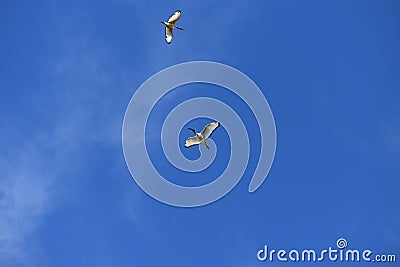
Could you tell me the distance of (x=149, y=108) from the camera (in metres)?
8.00

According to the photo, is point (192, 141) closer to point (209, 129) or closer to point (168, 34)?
point (209, 129)

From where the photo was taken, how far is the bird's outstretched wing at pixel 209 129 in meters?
7.95

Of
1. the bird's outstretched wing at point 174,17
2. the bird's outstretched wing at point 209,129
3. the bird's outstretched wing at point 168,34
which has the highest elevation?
the bird's outstretched wing at point 174,17

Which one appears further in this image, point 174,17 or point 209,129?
point 209,129

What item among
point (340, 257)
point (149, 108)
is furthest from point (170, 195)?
point (340, 257)

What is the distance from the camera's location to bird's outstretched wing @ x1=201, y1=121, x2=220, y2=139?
795 centimetres

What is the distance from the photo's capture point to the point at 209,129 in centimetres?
796

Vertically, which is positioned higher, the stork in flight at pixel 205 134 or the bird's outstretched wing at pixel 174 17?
the bird's outstretched wing at pixel 174 17

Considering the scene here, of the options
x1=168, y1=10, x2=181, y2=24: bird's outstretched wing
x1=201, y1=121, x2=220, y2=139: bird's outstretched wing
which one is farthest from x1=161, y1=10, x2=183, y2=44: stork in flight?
x1=201, y1=121, x2=220, y2=139: bird's outstretched wing

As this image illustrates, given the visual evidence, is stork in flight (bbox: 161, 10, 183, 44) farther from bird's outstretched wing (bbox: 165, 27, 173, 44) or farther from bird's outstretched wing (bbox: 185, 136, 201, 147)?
bird's outstretched wing (bbox: 185, 136, 201, 147)

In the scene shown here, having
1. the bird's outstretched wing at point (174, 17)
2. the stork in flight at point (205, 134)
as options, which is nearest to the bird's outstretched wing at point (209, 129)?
the stork in flight at point (205, 134)

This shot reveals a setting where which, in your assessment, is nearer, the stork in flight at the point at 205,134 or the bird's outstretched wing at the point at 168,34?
the bird's outstretched wing at the point at 168,34

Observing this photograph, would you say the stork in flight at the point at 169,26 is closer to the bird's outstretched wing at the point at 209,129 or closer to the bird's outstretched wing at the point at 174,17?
the bird's outstretched wing at the point at 174,17

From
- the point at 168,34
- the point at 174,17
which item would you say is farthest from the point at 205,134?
the point at 174,17
